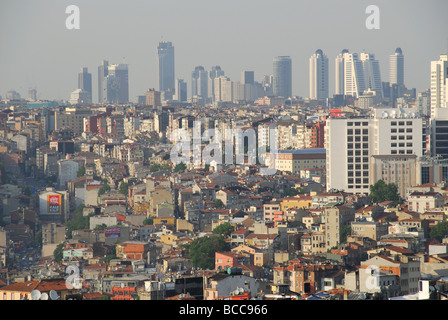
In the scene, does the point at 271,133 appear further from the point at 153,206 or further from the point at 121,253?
the point at 121,253

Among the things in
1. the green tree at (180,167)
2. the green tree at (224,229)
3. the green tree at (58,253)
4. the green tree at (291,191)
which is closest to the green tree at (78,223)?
the green tree at (58,253)

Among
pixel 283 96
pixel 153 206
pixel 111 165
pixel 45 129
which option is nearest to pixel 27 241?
pixel 153 206

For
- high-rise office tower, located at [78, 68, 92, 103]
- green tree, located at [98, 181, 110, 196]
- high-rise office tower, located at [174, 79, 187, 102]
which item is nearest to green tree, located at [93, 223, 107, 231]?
green tree, located at [98, 181, 110, 196]

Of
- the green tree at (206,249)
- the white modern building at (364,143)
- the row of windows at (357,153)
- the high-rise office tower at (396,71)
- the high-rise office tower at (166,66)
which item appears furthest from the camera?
the high-rise office tower at (396,71)

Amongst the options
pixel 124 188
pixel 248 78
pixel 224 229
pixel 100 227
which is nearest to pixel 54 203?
pixel 124 188

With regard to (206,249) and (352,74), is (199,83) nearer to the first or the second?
(352,74)

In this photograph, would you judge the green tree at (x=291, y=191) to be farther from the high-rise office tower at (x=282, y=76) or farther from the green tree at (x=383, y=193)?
the high-rise office tower at (x=282, y=76)
